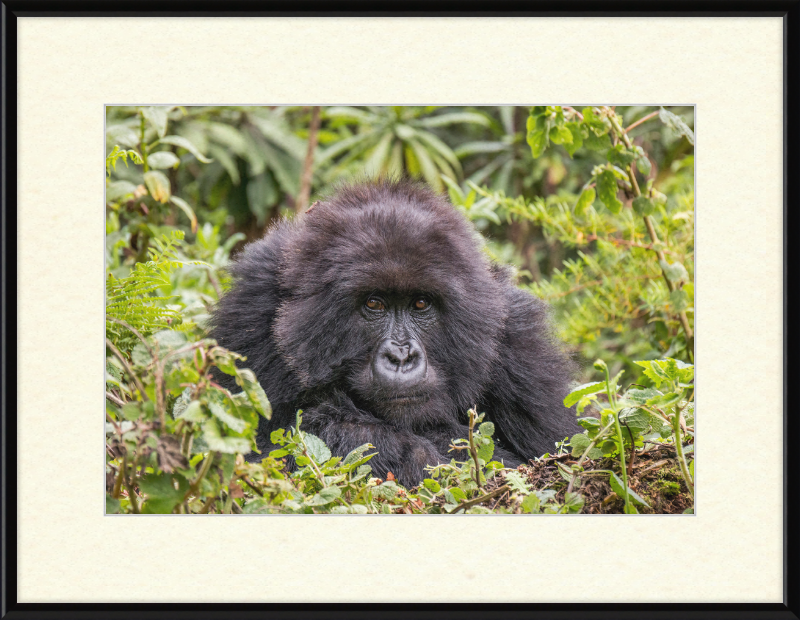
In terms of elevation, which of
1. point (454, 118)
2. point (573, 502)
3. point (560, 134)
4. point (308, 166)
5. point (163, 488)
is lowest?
point (573, 502)

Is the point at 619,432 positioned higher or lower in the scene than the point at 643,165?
lower

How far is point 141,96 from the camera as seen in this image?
2.77 metres

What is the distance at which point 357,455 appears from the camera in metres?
2.89

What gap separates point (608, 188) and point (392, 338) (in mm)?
1404

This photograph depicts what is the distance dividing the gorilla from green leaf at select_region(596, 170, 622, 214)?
0.72 metres

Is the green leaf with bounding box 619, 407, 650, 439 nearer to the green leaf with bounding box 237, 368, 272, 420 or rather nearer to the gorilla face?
the gorilla face

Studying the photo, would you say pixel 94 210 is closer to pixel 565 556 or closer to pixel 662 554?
pixel 565 556

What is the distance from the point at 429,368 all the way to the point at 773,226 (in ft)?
5.77

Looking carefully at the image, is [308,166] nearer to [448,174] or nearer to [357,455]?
[448,174]

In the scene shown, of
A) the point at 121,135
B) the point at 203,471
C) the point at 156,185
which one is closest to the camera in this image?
the point at 203,471

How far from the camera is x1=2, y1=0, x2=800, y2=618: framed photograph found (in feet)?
7.79

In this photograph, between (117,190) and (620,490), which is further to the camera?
(117,190)

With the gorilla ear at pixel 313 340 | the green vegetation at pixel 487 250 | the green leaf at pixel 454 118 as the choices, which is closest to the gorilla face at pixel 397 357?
the gorilla ear at pixel 313 340

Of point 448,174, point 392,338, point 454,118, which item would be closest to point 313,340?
point 392,338
